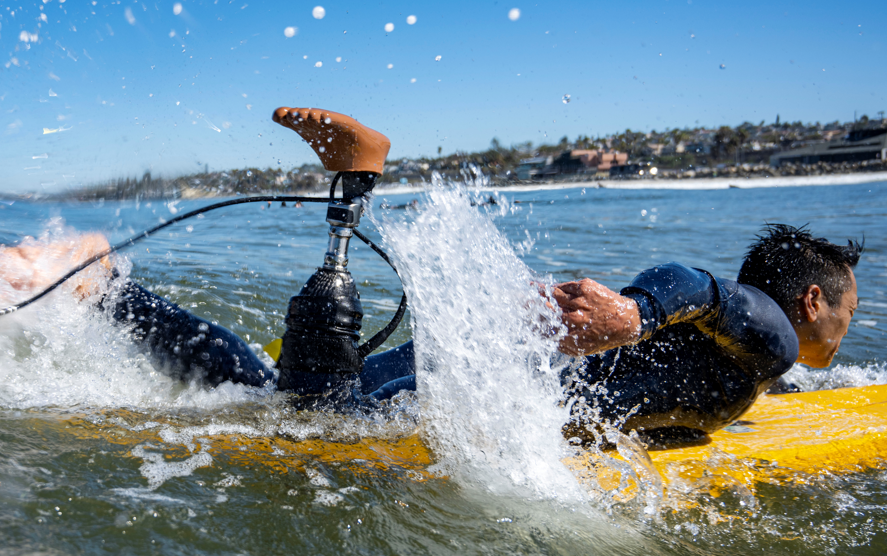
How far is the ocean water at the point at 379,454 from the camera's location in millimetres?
1319

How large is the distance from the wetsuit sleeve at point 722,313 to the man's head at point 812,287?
315 mm

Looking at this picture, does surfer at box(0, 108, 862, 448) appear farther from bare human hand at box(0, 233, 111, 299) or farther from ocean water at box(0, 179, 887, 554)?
ocean water at box(0, 179, 887, 554)

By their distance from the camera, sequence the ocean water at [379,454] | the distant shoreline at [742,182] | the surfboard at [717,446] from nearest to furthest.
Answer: the ocean water at [379,454] < the surfboard at [717,446] < the distant shoreline at [742,182]

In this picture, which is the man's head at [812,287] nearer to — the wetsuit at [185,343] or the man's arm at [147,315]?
the wetsuit at [185,343]

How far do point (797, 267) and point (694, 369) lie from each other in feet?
1.82

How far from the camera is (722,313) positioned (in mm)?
1682

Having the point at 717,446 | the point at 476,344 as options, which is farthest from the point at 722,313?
the point at 717,446

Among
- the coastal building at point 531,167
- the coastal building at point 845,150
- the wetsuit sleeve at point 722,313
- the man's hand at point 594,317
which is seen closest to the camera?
the man's hand at point 594,317

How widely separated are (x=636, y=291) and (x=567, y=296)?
23 cm

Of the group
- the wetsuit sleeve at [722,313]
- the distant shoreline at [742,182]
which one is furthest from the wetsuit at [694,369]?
the distant shoreline at [742,182]

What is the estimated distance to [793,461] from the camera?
221 centimetres

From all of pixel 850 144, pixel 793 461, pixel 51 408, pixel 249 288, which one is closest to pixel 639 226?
pixel 249 288

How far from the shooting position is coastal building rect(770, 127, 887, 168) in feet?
187

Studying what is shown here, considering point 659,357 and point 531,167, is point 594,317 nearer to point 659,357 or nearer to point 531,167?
point 659,357
